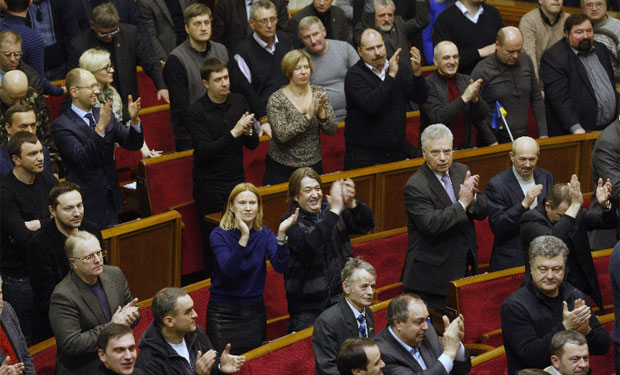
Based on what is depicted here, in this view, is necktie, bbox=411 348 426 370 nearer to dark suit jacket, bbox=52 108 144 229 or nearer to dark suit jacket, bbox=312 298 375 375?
dark suit jacket, bbox=312 298 375 375

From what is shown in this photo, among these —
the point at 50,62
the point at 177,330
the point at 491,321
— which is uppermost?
the point at 50,62

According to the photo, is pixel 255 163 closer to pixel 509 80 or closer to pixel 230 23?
pixel 230 23

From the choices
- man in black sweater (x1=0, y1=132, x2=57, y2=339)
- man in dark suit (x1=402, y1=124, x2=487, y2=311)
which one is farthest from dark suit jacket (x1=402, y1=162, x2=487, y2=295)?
man in black sweater (x1=0, y1=132, x2=57, y2=339)

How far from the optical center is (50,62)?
5824 mm

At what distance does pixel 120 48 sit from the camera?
5305 mm

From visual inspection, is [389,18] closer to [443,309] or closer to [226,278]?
[443,309]

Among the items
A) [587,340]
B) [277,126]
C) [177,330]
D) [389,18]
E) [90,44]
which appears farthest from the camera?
[389,18]

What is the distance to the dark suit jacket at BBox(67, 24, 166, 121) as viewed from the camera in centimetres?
520

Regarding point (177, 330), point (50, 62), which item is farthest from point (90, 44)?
point (177, 330)

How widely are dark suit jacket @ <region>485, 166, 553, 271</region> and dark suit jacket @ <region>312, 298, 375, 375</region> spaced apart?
112 centimetres

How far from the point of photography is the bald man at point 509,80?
534 centimetres

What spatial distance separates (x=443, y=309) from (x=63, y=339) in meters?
1.66

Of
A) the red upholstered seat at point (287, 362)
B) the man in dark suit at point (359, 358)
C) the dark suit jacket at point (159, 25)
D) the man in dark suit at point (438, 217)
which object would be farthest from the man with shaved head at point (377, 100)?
the man in dark suit at point (359, 358)

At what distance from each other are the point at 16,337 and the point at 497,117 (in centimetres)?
293
